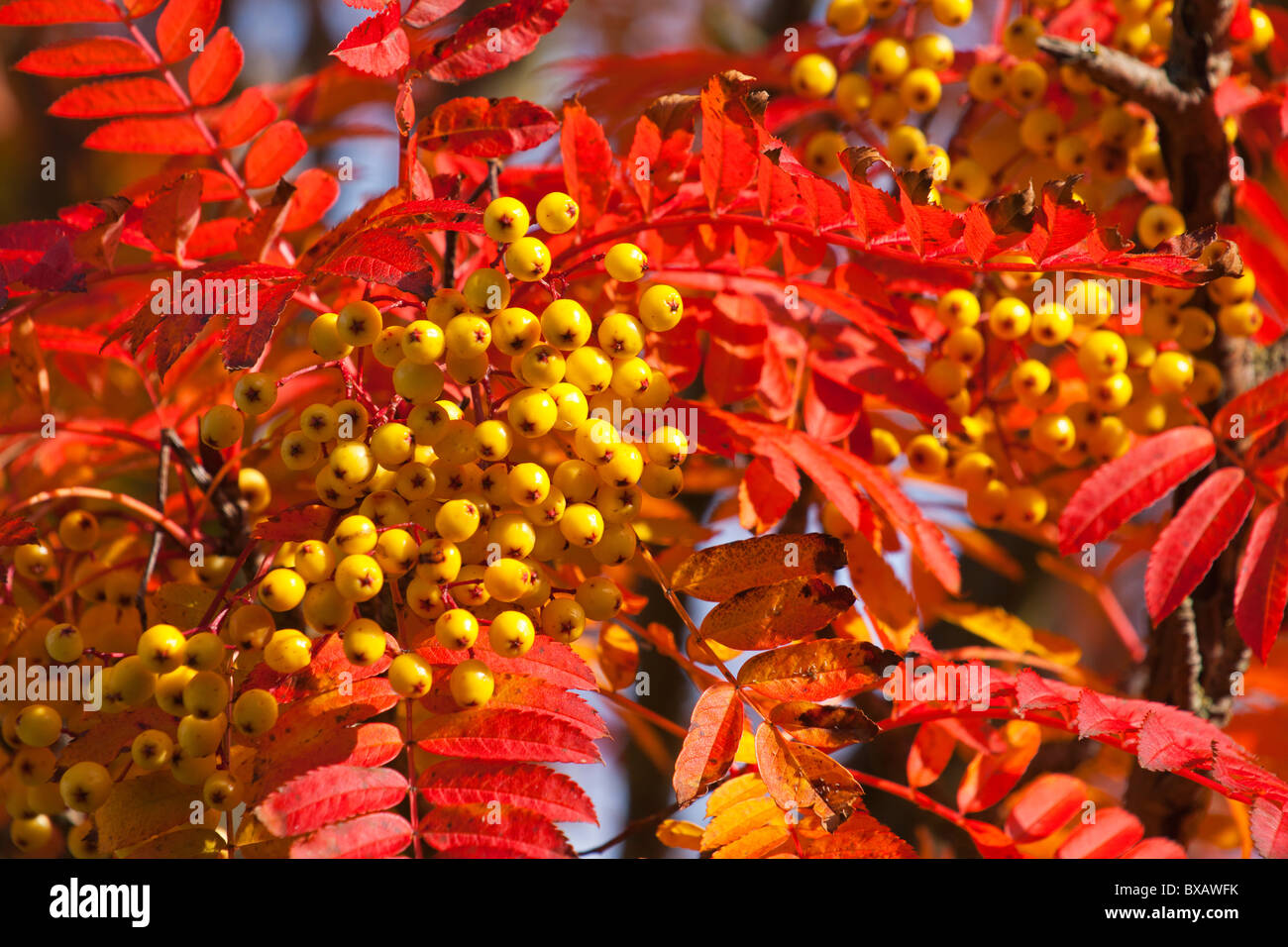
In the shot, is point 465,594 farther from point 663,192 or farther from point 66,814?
point 66,814

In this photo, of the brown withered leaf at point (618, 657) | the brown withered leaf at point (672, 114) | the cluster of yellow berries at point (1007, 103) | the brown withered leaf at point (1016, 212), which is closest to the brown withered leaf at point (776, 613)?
the brown withered leaf at point (618, 657)

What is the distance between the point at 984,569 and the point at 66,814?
6.23 ft

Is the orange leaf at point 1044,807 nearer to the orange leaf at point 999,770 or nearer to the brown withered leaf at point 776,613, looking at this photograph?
the orange leaf at point 999,770

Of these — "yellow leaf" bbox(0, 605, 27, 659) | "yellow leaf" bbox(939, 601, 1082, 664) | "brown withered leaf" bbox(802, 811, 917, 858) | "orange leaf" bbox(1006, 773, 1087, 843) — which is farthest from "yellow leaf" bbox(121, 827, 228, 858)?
"yellow leaf" bbox(939, 601, 1082, 664)

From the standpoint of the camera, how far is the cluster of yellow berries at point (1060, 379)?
→ 1.42 metres

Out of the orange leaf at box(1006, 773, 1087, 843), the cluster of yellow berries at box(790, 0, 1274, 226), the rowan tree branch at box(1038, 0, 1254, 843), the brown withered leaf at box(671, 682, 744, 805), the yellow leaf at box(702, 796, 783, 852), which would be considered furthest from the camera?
the cluster of yellow berries at box(790, 0, 1274, 226)

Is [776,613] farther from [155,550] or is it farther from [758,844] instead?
[155,550]

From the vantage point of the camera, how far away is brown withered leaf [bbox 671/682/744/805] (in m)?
0.97

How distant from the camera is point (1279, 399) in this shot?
4.26 ft

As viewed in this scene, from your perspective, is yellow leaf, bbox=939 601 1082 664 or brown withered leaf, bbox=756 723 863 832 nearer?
brown withered leaf, bbox=756 723 863 832

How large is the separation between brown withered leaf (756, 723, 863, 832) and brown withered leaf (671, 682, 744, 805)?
0.03 m

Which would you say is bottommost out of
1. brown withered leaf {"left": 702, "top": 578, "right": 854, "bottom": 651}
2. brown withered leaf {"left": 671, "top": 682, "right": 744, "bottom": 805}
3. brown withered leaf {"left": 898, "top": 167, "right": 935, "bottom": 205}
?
brown withered leaf {"left": 671, "top": 682, "right": 744, "bottom": 805}

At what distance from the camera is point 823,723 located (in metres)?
1.04

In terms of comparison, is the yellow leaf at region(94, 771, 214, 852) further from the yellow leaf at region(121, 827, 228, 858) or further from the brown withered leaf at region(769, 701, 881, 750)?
the brown withered leaf at region(769, 701, 881, 750)
